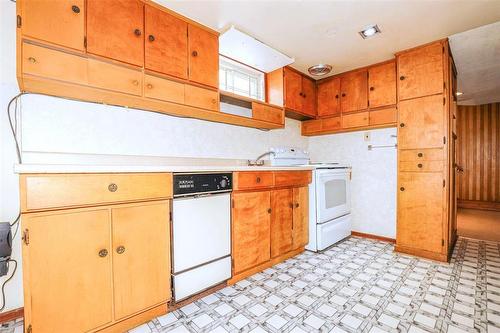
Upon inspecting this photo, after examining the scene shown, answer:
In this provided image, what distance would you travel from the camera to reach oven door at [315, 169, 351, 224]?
9.02 feet

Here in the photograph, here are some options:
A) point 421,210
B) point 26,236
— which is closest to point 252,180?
point 26,236

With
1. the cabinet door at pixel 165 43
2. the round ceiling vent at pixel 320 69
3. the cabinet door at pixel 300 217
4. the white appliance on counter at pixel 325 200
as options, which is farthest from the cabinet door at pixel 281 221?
the round ceiling vent at pixel 320 69

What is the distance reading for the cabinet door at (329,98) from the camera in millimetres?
3371

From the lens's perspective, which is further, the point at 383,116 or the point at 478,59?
the point at 383,116

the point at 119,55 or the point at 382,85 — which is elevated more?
the point at 382,85

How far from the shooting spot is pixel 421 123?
2.58 meters

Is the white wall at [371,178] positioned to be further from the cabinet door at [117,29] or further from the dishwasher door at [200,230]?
the cabinet door at [117,29]

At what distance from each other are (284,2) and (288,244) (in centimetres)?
227

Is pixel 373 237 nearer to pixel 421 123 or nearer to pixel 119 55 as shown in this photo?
pixel 421 123

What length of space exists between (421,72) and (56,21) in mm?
3338

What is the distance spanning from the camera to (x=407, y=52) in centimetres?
264

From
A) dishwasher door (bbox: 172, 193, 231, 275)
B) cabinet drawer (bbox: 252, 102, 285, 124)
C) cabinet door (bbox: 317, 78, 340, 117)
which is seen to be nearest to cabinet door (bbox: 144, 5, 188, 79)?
cabinet drawer (bbox: 252, 102, 285, 124)

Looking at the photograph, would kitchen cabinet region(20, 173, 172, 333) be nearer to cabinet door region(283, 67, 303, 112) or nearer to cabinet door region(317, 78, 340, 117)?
cabinet door region(283, 67, 303, 112)

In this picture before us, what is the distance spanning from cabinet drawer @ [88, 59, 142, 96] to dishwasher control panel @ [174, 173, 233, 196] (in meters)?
0.78
